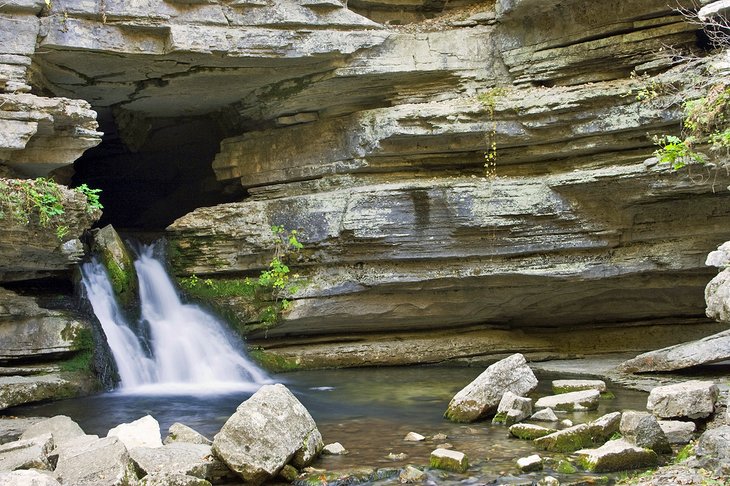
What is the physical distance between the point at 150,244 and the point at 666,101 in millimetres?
9369

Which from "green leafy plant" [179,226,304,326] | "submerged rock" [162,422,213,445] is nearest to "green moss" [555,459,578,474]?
"submerged rock" [162,422,213,445]

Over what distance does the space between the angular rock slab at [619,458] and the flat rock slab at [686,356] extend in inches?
182

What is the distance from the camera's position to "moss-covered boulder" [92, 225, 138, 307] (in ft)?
42.3

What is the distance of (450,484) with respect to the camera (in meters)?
6.41

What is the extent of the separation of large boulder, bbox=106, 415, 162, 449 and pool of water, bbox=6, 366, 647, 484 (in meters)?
1.22

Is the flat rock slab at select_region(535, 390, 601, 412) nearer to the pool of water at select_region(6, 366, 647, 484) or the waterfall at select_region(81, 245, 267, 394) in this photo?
the pool of water at select_region(6, 366, 647, 484)

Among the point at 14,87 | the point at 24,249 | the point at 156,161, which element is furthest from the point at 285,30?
the point at 156,161

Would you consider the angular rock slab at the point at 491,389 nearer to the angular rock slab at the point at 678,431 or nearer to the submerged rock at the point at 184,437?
the angular rock slab at the point at 678,431

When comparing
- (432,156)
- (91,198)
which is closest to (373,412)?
(91,198)

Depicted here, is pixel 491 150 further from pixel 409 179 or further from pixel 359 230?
pixel 359 230

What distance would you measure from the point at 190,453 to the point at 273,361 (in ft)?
22.7

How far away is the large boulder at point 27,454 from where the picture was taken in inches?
249

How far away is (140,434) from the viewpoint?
7223 mm

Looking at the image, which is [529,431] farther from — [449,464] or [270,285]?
[270,285]
